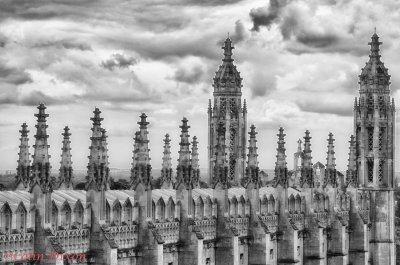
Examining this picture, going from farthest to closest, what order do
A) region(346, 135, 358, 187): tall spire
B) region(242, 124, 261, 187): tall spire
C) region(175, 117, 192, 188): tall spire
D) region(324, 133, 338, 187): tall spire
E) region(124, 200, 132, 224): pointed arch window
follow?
region(346, 135, 358, 187): tall spire, region(324, 133, 338, 187): tall spire, region(242, 124, 261, 187): tall spire, region(175, 117, 192, 188): tall spire, region(124, 200, 132, 224): pointed arch window

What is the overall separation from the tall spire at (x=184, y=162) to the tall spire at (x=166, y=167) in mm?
1569

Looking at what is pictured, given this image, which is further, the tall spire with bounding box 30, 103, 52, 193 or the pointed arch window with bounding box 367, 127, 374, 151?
the pointed arch window with bounding box 367, 127, 374, 151

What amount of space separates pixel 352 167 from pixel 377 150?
3.32m

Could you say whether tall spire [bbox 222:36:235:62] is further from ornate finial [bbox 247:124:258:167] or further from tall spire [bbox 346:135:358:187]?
ornate finial [bbox 247:124:258:167]

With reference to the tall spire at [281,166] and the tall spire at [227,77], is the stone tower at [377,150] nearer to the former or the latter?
the tall spire at [227,77]

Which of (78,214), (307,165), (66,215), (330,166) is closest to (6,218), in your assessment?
(66,215)

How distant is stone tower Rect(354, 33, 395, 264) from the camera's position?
105 metres

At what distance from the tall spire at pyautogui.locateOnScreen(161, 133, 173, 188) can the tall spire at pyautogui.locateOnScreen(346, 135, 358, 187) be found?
29348mm

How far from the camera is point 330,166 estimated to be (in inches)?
3735

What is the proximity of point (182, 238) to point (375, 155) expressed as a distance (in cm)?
4162

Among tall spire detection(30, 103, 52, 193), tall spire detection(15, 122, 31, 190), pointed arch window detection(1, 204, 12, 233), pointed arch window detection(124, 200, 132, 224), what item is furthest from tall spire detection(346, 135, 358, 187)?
pointed arch window detection(1, 204, 12, 233)

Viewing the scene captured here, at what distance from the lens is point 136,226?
209 ft

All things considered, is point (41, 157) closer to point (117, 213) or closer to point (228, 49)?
point (117, 213)

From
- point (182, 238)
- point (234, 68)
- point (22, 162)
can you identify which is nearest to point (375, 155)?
point (234, 68)
